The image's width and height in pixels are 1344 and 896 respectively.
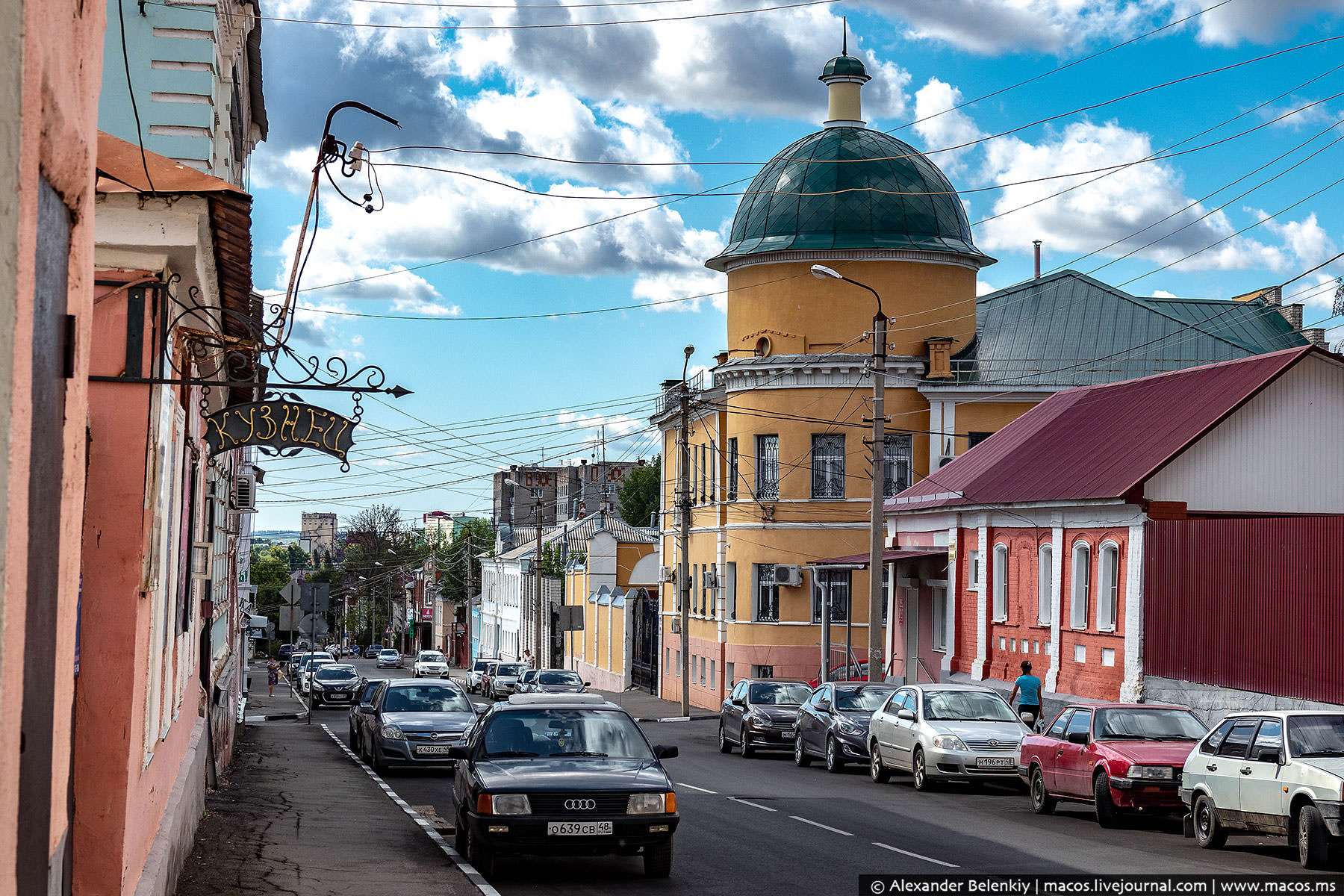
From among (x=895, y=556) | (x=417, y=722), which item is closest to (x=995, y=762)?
(x=417, y=722)

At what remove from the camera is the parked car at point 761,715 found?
30.9 m

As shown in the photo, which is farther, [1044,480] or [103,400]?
[1044,480]

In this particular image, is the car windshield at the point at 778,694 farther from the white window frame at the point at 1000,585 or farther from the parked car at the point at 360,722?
the parked car at the point at 360,722

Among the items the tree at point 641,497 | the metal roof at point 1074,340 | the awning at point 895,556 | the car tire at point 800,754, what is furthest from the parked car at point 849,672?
the tree at point 641,497

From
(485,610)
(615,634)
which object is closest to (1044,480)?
(615,634)

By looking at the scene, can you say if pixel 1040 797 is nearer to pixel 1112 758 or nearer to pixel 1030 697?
pixel 1112 758

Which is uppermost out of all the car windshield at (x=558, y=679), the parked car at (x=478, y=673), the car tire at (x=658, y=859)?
the car tire at (x=658, y=859)

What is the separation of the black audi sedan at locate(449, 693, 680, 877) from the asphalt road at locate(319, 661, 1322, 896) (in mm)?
380

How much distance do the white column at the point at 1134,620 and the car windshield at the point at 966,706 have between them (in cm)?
499

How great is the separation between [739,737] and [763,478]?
1779cm

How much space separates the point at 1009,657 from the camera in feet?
111

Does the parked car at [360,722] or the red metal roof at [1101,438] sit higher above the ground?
the red metal roof at [1101,438]

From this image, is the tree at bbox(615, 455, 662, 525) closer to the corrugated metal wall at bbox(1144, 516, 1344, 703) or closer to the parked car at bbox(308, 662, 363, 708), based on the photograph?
the parked car at bbox(308, 662, 363, 708)

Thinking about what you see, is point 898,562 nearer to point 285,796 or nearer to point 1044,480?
point 1044,480
